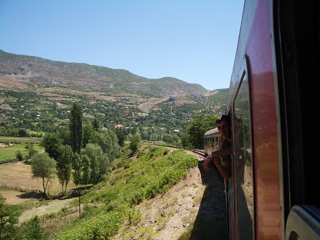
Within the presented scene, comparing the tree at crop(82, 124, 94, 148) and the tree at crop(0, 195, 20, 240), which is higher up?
the tree at crop(82, 124, 94, 148)

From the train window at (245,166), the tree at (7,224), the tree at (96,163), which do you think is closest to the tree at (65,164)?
the tree at (96,163)

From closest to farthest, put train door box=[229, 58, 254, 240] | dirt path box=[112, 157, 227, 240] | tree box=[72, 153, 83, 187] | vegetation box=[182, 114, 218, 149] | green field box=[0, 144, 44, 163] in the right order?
train door box=[229, 58, 254, 240] < dirt path box=[112, 157, 227, 240] < tree box=[72, 153, 83, 187] < vegetation box=[182, 114, 218, 149] < green field box=[0, 144, 44, 163]

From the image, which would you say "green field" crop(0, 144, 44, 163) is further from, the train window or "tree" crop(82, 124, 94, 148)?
the train window

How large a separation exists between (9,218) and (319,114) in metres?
22.8

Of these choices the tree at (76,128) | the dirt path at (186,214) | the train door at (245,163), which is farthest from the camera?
the tree at (76,128)

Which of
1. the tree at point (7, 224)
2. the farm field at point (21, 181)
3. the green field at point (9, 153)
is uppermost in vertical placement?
the tree at point (7, 224)

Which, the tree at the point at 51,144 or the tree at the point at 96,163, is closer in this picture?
the tree at the point at 96,163

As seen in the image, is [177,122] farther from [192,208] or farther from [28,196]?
[192,208]

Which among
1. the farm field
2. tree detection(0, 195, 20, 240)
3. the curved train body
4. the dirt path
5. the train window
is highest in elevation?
the train window

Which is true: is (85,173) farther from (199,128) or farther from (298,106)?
(298,106)

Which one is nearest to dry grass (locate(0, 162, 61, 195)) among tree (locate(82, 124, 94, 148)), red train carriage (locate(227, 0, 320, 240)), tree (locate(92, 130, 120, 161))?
tree (locate(92, 130, 120, 161))

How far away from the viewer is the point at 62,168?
43469 mm

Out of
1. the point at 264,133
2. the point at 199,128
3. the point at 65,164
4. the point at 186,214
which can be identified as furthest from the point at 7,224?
the point at 199,128

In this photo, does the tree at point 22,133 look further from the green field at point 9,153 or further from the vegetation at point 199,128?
the vegetation at point 199,128
